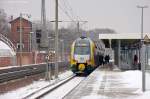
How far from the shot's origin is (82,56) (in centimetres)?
4306

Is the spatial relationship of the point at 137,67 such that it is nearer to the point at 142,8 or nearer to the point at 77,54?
the point at 77,54

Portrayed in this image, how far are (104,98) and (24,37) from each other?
3060 inches

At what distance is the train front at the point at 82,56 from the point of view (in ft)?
139

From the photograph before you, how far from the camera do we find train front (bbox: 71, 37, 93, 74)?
1672 inches

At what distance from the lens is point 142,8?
2766 cm

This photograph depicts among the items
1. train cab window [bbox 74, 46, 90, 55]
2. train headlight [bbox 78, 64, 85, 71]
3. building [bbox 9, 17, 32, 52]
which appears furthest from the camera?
building [bbox 9, 17, 32, 52]

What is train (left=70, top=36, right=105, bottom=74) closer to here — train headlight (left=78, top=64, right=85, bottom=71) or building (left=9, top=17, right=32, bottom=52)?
train headlight (left=78, top=64, right=85, bottom=71)

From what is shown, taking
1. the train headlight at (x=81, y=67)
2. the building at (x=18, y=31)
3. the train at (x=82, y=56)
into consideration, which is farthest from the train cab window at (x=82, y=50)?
the building at (x=18, y=31)

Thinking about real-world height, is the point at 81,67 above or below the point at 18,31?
below

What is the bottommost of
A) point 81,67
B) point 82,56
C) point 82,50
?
point 81,67

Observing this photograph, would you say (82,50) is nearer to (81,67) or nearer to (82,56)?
(82,56)

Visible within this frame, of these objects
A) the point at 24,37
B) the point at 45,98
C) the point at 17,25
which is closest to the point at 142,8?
the point at 45,98

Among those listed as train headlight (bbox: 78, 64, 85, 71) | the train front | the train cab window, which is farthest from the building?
train headlight (bbox: 78, 64, 85, 71)

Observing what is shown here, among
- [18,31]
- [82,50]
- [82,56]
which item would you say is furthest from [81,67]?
[18,31]
